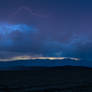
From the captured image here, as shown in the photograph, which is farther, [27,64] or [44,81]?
[27,64]

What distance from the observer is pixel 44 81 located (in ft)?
29.0

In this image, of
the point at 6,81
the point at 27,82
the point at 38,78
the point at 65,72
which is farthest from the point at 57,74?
the point at 6,81

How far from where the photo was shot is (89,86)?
32.1ft

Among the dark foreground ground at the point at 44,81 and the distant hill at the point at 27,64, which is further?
the distant hill at the point at 27,64

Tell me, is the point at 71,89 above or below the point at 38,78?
below

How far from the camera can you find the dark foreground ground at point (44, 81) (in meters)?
8.14

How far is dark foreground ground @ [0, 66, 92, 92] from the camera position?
26.7 ft

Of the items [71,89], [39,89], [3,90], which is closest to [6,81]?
[3,90]

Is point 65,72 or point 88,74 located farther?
point 88,74

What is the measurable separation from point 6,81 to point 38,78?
1.68 m

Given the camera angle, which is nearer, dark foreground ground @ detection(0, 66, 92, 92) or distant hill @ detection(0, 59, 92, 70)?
dark foreground ground @ detection(0, 66, 92, 92)

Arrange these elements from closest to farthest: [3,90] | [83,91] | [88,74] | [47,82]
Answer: [3,90] < [47,82] < [83,91] < [88,74]

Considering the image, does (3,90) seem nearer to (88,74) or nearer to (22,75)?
(22,75)

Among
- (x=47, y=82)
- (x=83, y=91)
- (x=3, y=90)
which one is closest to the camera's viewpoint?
(x=3, y=90)
